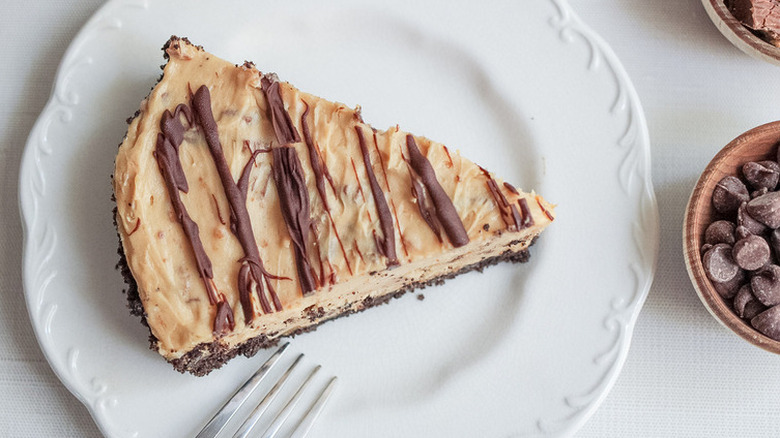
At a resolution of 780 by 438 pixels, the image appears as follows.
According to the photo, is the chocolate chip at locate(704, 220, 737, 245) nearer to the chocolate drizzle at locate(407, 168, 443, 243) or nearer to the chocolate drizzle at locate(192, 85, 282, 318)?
the chocolate drizzle at locate(407, 168, 443, 243)

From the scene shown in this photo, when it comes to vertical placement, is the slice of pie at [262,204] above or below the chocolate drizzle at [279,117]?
below

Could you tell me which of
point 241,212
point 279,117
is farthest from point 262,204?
point 279,117

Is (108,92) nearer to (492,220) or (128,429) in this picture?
(128,429)

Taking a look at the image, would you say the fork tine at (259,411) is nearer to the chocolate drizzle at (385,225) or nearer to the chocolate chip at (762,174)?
the chocolate drizzle at (385,225)

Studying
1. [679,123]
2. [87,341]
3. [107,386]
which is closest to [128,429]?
[107,386]

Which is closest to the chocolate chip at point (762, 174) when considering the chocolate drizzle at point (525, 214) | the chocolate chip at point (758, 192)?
the chocolate chip at point (758, 192)
